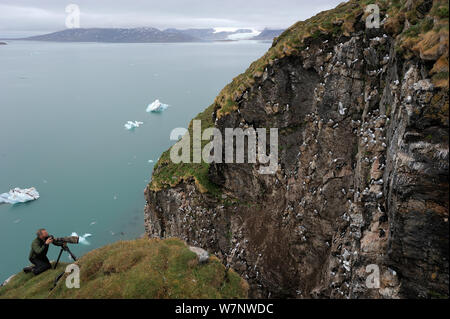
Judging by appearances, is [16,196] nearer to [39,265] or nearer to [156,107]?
[39,265]

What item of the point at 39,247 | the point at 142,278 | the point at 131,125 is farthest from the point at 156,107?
the point at 142,278

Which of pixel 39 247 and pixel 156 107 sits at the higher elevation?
pixel 156 107

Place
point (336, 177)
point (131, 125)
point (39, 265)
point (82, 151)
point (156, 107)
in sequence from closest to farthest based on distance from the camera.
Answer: point (39, 265) → point (336, 177) → point (82, 151) → point (131, 125) → point (156, 107)

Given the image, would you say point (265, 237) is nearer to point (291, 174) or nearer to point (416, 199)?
point (291, 174)

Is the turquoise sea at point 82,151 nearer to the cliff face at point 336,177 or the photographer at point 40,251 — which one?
the cliff face at point 336,177

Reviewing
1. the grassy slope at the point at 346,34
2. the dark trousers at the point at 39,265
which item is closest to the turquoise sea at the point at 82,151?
the grassy slope at the point at 346,34

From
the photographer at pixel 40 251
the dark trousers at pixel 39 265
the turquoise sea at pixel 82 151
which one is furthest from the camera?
the turquoise sea at pixel 82 151

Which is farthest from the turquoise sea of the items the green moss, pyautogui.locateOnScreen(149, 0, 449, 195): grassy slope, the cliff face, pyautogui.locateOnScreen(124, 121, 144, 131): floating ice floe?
the cliff face
